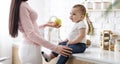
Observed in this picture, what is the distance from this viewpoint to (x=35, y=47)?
1405 mm

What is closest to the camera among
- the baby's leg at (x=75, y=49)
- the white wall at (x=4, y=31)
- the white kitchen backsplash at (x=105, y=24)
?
the baby's leg at (x=75, y=49)

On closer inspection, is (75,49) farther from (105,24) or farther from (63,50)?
(105,24)

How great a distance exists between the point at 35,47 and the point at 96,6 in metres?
0.93

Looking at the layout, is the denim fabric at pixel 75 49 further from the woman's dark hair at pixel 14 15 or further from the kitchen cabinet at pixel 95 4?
A: the kitchen cabinet at pixel 95 4

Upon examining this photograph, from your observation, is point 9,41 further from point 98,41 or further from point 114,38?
point 114,38

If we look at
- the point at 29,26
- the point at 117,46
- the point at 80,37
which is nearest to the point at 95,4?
the point at 117,46

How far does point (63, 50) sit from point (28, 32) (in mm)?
288

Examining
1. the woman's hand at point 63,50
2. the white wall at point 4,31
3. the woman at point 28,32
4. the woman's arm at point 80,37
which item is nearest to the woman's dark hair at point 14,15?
the woman at point 28,32

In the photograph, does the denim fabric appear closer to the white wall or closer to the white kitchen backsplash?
the white kitchen backsplash

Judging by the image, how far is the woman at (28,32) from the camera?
4.28 ft

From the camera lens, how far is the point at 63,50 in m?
1.39

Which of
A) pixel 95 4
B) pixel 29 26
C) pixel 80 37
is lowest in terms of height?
pixel 80 37

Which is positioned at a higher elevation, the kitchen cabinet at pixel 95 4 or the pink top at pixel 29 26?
the kitchen cabinet at pixel 95 4

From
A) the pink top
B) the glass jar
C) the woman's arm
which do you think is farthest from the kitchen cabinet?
the pink top
